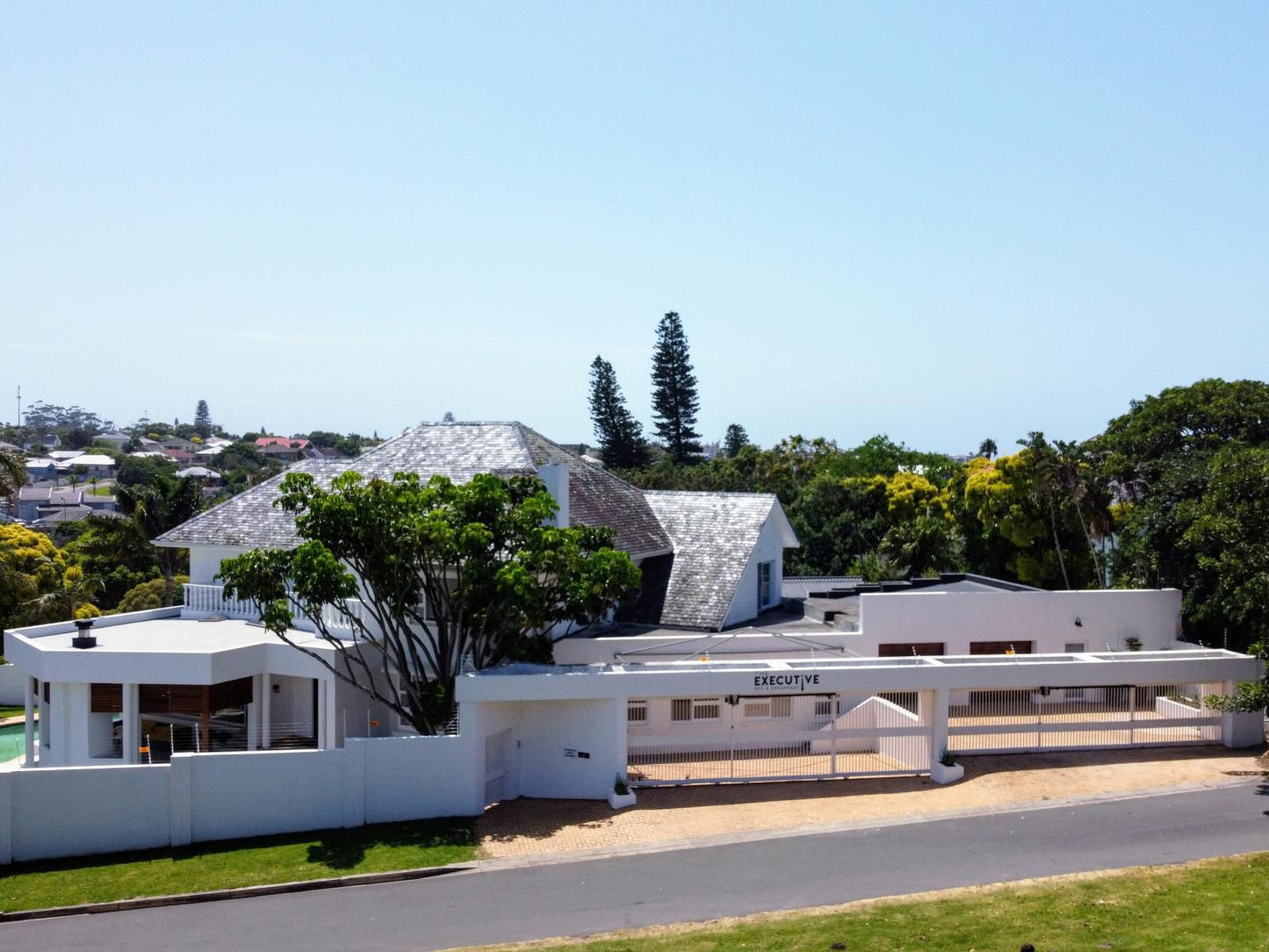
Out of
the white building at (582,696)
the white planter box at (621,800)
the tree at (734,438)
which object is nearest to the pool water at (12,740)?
the white building at (582,696)

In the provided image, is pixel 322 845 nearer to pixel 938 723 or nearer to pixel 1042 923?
pixel 1042 923

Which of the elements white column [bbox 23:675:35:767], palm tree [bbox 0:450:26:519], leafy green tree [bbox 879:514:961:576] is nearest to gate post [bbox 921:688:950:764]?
white column [bbox 23:675:35:767]

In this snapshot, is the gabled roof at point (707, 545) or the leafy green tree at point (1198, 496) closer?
the leafy green tree at point (1198, 496)

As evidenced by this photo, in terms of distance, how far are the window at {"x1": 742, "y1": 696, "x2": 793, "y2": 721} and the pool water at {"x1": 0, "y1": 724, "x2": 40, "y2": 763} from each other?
18.9 meters

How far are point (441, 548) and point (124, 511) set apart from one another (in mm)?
34334

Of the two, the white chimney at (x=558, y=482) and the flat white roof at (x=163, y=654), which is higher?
the white chimney at (x=558, y=482)

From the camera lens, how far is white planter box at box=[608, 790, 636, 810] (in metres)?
22.4

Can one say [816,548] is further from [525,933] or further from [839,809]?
[525,933]

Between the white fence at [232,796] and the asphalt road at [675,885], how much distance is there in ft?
9.64

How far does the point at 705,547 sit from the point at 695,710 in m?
8.83

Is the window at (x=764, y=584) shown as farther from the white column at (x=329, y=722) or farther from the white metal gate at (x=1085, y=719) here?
the white column at (x=329, y=722)

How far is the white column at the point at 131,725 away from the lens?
25031 mm

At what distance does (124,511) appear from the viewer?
50969mm

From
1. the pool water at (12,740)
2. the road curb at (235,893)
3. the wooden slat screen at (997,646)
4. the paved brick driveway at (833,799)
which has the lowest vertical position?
the pool water at (12,740)
